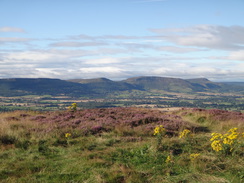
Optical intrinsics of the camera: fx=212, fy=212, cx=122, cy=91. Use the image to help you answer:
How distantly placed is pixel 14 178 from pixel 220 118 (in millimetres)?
18678

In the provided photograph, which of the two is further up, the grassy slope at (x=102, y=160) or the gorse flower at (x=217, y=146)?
the gorse flower at (x=217, y=146)

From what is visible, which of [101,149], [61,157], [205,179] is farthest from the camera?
[101,149]

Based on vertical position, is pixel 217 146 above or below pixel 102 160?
above

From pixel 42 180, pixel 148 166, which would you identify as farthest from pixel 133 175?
pixel 42 180

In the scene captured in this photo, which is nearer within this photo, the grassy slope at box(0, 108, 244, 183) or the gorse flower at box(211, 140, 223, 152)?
the grassy slope at box(0, 108, 244, 183)

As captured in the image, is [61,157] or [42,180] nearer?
[42,180]

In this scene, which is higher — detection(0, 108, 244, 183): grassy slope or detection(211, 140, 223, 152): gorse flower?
detection(211, 140, 223, 152): gorse flower

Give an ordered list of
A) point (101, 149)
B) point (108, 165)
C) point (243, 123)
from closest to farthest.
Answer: point (108, 165), point (101, 149), point (243, 123)

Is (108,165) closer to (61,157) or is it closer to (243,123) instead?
(61,157)

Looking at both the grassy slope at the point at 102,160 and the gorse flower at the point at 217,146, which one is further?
the gorse flower at the point at 217,146

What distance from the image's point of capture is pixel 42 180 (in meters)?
7.00

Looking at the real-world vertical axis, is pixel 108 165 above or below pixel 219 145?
below

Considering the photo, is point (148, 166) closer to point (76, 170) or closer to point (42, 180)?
point (76, 170)

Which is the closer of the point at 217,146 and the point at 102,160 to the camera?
the point at 217,146
